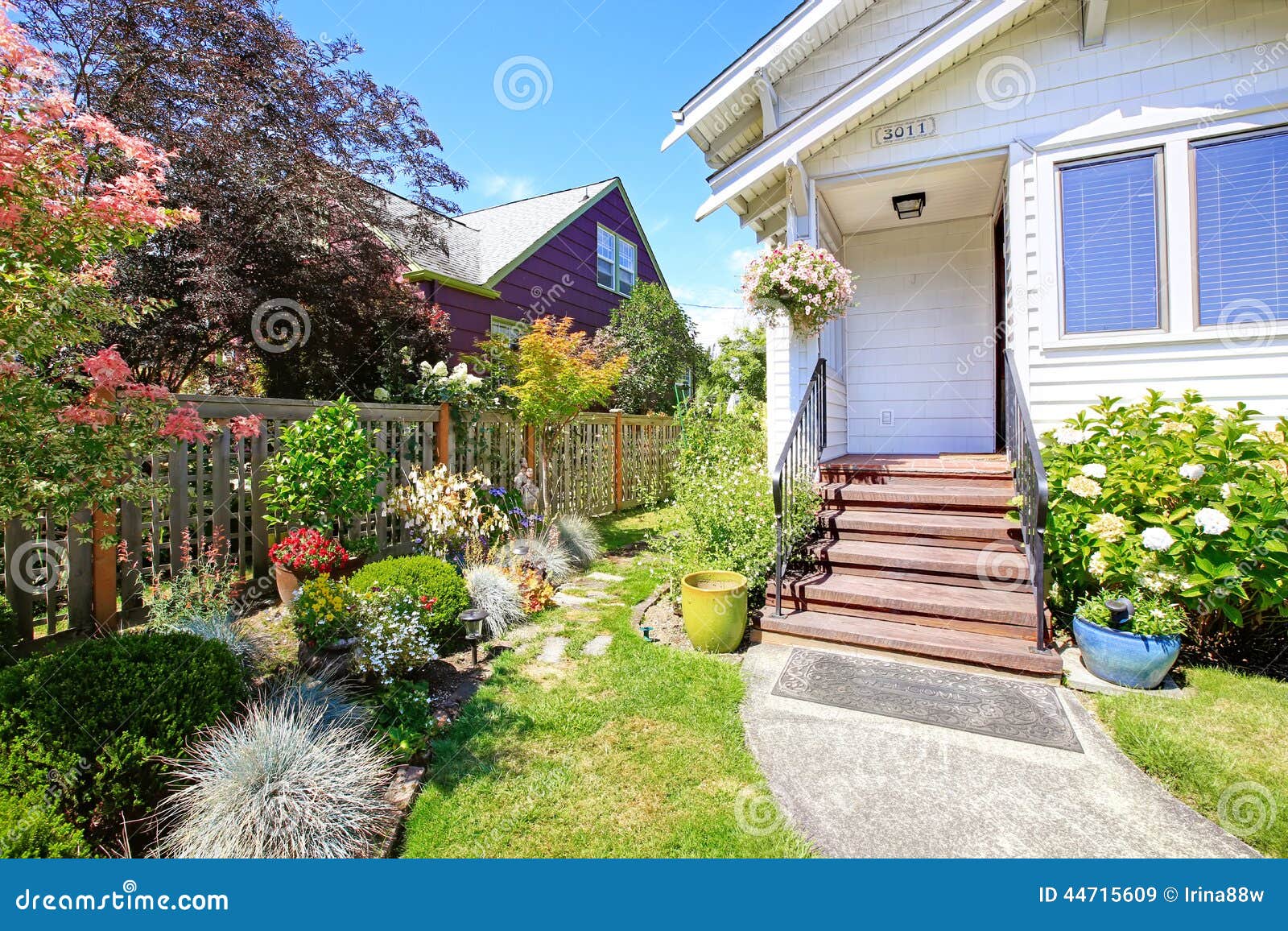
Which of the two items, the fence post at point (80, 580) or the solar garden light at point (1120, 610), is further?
the fence post at point (80, 580)

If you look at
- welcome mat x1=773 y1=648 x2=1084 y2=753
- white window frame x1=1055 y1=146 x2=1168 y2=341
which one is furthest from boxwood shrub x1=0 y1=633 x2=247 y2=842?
white window frame x1=1055 y1=146 x2=1168 y2=341

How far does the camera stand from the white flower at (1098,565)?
145 inches

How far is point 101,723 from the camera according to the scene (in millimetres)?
2186

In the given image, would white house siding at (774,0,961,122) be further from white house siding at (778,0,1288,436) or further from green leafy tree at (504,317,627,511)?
green leafy tree at (504,317,627,511)

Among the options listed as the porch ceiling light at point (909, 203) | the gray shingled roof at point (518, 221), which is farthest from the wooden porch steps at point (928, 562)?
the gray shingled roof at point (518, 221)

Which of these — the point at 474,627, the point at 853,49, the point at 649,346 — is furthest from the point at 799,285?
the point at 649,346

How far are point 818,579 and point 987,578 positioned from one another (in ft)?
4.00

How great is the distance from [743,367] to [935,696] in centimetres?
1207

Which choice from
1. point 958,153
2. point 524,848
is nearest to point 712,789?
point 524,848

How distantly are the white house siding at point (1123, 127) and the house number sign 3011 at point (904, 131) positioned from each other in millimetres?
84

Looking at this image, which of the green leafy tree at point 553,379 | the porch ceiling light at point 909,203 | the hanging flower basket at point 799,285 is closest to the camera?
the hanging flower basket at point 799,285

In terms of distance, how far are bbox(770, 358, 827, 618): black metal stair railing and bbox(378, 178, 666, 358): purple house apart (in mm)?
6130

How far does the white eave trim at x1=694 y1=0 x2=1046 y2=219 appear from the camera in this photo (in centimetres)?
490

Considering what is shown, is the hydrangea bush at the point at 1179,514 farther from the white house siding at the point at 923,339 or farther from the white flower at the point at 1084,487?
the white house siding at the point at 923,339
